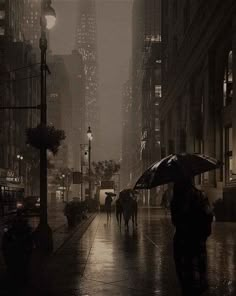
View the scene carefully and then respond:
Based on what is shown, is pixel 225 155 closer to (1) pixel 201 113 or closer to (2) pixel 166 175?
(1) pixel 201 113

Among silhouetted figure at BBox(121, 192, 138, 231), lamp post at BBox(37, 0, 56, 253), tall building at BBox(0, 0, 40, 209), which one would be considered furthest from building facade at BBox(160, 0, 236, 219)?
tall building at BBox(0, 0, 40, 209)

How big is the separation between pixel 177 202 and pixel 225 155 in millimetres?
35249

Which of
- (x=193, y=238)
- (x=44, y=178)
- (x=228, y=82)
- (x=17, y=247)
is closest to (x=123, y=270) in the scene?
(x=17, y=247)

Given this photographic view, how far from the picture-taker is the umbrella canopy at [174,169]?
841 centimetres

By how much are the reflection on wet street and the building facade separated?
18.4m

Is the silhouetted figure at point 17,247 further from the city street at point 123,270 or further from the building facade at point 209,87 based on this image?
the building facade at point 209,87

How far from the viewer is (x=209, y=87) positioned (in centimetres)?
4594

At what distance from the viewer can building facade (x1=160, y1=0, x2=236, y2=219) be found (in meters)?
39.3

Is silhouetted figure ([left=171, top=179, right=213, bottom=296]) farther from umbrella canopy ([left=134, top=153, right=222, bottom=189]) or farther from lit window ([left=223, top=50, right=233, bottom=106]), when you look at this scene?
lit window ([left=223, top=50, right=233, bottom=106])

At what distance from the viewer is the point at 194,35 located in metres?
51.8

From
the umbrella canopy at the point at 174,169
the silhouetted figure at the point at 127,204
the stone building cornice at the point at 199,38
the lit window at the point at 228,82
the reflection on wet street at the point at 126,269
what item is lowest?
the reflection on wet street at the point at 126,269

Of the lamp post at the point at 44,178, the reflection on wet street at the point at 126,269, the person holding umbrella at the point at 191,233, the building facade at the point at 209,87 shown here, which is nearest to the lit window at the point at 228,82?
the building facade at the point at 209,87

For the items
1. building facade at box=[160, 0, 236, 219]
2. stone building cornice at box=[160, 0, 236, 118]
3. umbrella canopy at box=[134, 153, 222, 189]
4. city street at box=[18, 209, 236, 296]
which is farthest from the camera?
stone building cornice at box=[160, 0, 236, 118]

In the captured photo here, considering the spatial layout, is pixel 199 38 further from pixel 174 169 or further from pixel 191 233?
pixel 191 233
